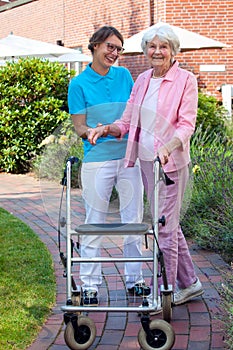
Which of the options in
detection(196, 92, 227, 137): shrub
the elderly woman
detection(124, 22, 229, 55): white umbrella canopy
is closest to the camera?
the elderly woman

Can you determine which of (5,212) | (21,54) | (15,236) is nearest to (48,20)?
(21,54)

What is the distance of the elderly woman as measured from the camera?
465 cm

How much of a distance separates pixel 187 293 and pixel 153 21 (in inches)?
516

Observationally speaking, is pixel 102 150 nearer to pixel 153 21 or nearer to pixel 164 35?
pixel 164 35

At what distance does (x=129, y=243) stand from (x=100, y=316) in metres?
0.54

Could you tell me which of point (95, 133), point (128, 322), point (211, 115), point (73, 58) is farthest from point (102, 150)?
point (73, 58)

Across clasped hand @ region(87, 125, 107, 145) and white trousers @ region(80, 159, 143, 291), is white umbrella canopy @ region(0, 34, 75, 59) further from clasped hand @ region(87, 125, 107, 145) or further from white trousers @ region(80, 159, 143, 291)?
clasped hand @ region(87, 125, 107, 145)

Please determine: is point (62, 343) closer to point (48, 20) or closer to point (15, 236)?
point (15, 236)

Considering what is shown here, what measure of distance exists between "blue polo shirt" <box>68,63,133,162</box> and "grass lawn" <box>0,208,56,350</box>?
3.88ft

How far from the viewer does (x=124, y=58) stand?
18.8 meters

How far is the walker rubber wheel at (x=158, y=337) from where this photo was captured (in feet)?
14.1

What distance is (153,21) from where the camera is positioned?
1756 cm

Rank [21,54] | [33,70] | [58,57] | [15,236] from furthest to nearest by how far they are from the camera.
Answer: [58,57] → [21,54] → [33,70] → [15,236]

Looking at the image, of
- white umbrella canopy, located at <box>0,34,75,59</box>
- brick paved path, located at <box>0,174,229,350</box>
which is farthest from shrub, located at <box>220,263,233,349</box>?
white umbrella canopy, located at <box>0,34,75,59</box>
